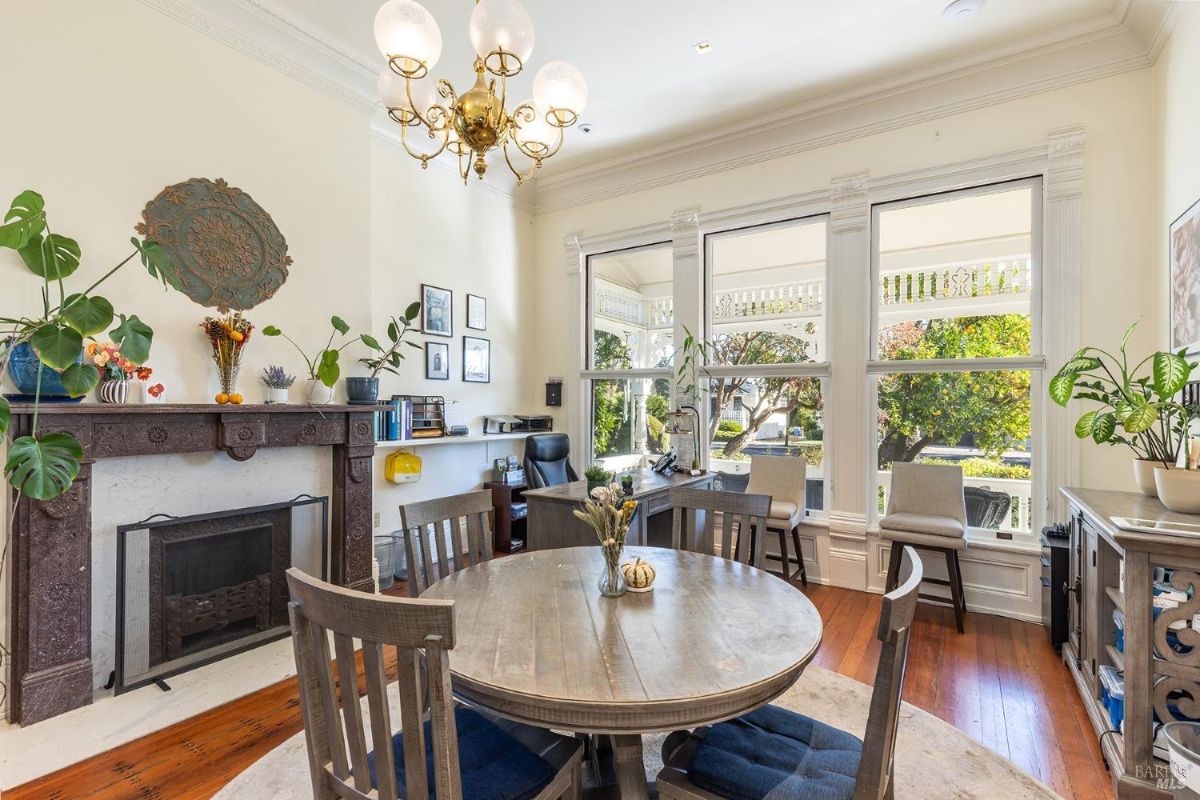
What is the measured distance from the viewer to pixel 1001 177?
3.70 metres

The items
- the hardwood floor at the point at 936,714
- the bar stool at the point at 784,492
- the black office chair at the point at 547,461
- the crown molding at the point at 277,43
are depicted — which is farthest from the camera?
the black office chair at the point at 547,461

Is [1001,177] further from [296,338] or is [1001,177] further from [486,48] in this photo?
[296,338]

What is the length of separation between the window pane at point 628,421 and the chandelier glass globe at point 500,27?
3466mm

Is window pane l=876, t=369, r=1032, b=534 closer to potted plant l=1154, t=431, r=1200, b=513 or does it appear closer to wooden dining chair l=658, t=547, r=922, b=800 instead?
potted plant l=1154, t=431, r=1200, b=513

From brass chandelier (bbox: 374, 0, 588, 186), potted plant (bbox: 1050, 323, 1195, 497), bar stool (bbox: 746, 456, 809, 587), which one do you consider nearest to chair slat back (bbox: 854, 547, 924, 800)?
potted plant (bbox: 1050, 323, 1195, 497)

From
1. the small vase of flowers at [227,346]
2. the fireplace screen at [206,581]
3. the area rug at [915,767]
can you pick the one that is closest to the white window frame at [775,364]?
the area rug at [915,767]

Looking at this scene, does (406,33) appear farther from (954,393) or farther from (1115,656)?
(954,393)

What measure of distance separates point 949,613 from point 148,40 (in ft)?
18.3

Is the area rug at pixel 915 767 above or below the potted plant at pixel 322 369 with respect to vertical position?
below

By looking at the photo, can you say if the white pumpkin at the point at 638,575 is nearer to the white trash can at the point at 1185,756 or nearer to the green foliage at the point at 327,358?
the white trash can at the point at 1185,756

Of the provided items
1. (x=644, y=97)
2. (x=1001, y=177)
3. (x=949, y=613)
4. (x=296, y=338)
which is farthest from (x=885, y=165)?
Result: (x=296, y=338)

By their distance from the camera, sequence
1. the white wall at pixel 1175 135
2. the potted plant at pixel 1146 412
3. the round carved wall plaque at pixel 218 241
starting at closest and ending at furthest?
the potted plant at pixel 1146 412 < the white wall at pixel 1175 135 < the round carved wall plaque at pixel 218 241

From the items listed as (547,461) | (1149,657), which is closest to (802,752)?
(1149,657)

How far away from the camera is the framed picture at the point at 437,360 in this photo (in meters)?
4.63
